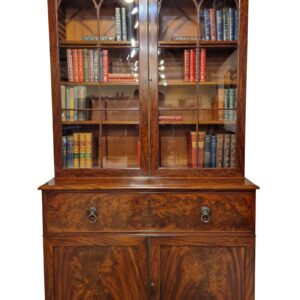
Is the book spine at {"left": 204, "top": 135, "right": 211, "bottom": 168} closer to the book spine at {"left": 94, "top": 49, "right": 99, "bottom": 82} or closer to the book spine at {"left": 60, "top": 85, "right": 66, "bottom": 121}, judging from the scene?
the book spine at {"left": 94, "top": 49, "right": 99, "bottom": 82}

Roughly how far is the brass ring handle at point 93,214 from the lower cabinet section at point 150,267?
95 mm

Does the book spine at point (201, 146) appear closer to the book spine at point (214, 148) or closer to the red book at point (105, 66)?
the book spine at point (214, 148)

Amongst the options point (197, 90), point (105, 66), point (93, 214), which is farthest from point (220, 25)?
point (93, 214)

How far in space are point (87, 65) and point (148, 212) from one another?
98 centimetres

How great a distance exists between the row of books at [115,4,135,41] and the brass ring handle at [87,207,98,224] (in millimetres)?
1041

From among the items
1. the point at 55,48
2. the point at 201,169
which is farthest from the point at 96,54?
the point at 201,169

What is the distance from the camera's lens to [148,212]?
5.67ft

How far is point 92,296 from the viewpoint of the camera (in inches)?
69.2

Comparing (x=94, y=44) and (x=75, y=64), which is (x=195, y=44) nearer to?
(x=94, y=44)

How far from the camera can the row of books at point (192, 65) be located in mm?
1859

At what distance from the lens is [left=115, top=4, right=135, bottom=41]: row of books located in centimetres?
184

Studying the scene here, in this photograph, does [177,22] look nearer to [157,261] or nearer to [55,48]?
[55,48]

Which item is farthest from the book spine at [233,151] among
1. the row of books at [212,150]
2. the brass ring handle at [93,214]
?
the brass ring handle at [93,214]

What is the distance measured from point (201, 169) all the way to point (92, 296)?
3.25 feet
